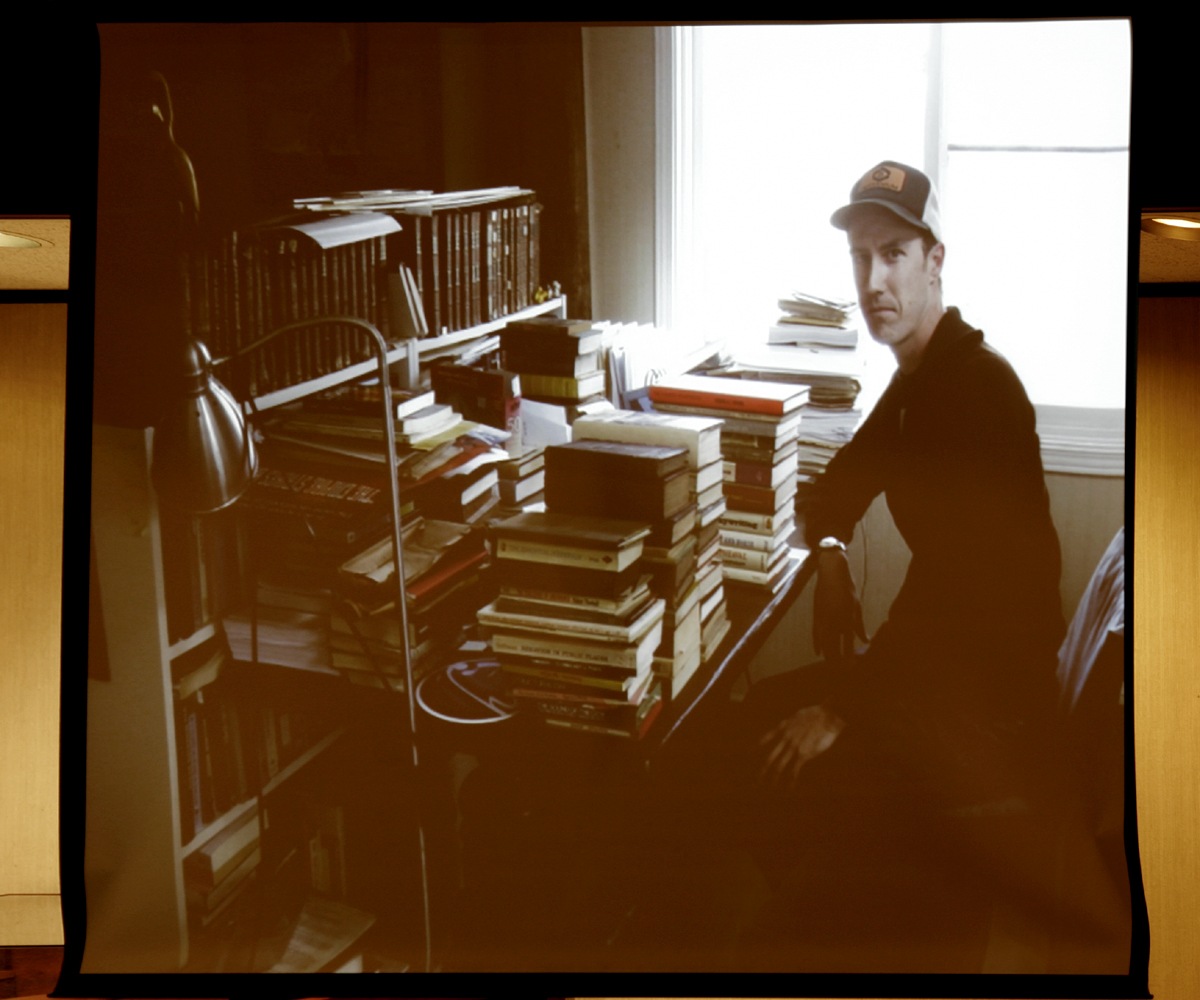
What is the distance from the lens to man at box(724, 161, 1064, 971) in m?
1.74

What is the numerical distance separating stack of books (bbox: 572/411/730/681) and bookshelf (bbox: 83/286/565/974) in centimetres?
38

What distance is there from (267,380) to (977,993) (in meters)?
1.65

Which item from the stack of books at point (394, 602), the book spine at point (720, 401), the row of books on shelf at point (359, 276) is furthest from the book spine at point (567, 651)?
the row of books on shelf at point (359, 276)

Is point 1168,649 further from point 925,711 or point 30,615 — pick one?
point 30,615

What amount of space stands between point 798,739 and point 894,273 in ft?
2.80

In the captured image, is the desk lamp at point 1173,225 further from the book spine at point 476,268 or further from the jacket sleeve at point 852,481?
the book spine at point 476,268

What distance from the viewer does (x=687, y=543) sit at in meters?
1.76

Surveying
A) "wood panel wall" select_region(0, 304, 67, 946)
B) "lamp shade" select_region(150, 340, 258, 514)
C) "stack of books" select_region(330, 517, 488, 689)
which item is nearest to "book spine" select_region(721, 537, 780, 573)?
"stack of books" select_region(330, 517, 488, 689)

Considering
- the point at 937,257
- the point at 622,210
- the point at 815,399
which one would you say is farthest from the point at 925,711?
the point at 622,210

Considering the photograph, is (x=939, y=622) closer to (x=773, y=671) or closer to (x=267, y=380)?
(x=773, y=671)

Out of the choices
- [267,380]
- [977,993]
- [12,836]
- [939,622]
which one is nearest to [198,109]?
[267,380]

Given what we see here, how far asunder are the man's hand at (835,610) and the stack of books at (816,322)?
385 millimetres

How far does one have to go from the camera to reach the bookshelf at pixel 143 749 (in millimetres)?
1714

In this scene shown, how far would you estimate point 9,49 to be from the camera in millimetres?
1660
